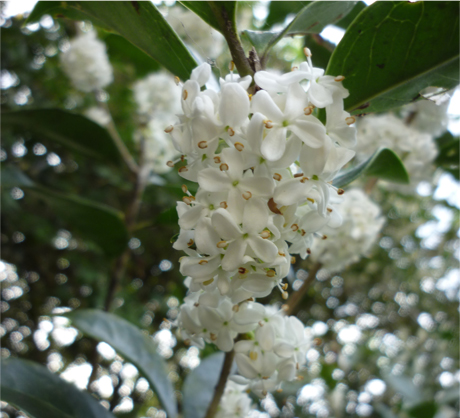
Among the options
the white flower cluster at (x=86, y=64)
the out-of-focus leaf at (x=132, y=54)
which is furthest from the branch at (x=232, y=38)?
the white flower cluster at (x=86, y=64)

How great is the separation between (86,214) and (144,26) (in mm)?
631

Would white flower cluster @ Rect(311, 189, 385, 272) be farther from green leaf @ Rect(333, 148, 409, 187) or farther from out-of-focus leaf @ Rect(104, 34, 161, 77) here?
out-of-focus leaf @ Rect(104, 34, 161, 77)

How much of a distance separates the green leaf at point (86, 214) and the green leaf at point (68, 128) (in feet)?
0.49

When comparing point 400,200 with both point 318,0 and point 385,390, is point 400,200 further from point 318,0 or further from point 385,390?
point 318,0

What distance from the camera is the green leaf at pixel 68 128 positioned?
1.10m

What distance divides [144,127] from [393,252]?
157cm

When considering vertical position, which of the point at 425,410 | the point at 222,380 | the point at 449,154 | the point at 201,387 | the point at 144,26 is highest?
the point at 144,26

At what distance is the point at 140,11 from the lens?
0.53 meters

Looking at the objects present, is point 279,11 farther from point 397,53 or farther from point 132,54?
point 132,54

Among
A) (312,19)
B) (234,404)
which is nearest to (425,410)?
(234,404)

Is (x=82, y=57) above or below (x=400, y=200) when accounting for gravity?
above

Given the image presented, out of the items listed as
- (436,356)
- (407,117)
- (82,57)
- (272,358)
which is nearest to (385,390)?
(436,356)

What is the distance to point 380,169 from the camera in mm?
688

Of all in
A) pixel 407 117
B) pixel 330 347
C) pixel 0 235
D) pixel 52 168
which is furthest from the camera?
pixel 330 347
